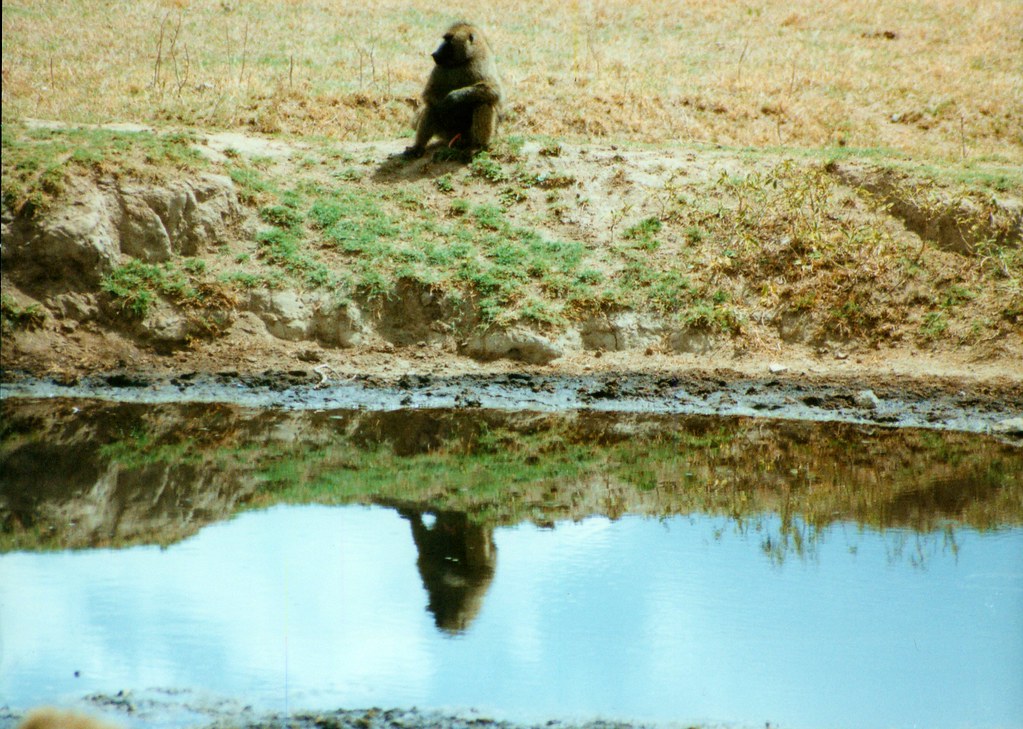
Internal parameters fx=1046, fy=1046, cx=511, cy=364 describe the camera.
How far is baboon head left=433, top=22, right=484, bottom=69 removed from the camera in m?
12.4

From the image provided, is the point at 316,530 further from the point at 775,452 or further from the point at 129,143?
the point at 129,143

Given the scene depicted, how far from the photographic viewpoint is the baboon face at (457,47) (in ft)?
40.7

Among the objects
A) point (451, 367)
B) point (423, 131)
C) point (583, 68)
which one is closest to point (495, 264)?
point (451, 367)

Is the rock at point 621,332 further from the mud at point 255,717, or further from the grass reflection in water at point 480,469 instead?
the mud at point 255,717

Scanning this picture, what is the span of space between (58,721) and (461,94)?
10.9 m

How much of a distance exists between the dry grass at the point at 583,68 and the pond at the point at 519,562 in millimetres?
5345

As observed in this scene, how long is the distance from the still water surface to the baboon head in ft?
24.9

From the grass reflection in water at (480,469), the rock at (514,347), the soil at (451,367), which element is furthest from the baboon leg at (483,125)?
the grass reflection in water at (480,469)

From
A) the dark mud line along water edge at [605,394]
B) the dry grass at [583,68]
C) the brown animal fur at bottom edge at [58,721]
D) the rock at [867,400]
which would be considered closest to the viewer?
the brown animal fur at bottom edge at [58,721]

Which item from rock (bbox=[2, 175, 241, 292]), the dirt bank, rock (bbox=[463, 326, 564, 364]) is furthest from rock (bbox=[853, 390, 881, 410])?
rock (bbox=[2, 175, 241, 292])

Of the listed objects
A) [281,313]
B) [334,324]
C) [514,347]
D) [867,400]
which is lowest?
[867,400]

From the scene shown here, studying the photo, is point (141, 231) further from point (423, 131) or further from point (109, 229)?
point (423, 131)

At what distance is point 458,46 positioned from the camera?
40.8ft

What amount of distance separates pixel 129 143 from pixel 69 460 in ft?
16.0
